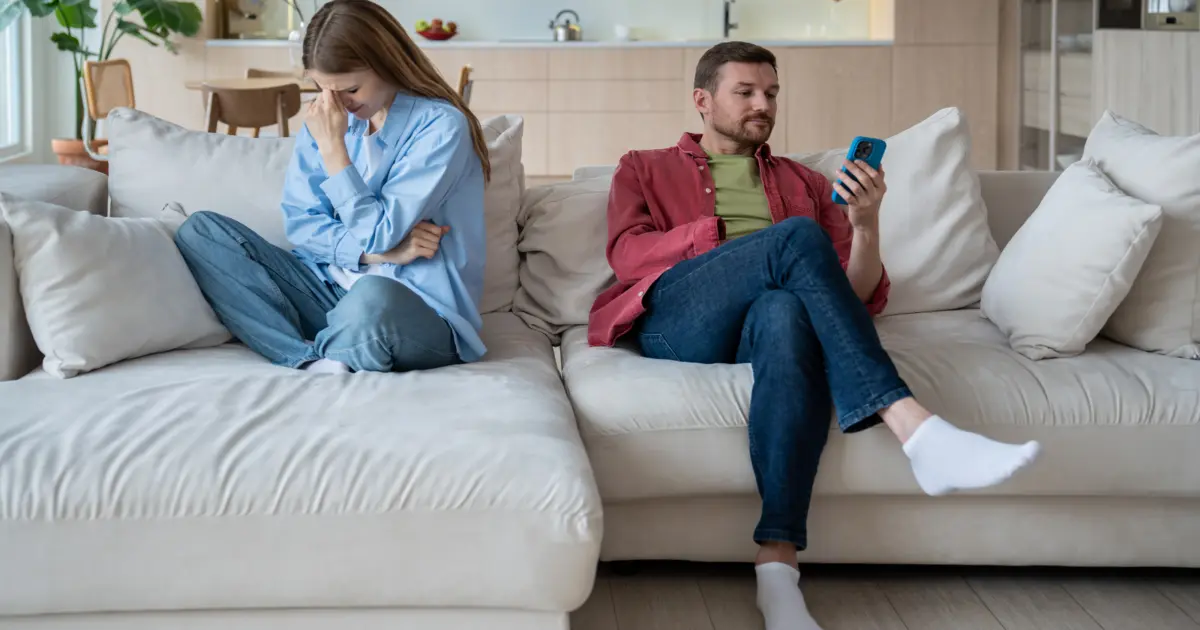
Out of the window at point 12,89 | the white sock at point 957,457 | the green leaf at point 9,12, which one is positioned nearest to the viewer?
the white sock at point 957,457

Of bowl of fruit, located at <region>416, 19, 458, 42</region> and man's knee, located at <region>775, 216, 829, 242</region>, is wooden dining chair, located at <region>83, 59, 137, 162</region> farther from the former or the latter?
man's knee, located at <region>775, 216, 829, 242</region>

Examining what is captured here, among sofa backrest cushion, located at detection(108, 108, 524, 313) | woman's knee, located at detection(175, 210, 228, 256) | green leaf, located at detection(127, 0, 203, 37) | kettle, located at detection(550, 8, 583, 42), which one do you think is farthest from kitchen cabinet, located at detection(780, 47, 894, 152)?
woman's knee, located at detection(175, 210, 228, 256)

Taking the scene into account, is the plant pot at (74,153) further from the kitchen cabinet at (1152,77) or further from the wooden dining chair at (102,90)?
the kitchen cabinet at (1152,77)

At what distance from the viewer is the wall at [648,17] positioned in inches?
283

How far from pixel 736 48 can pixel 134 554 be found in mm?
1558

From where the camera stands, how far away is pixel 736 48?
8.22 feet

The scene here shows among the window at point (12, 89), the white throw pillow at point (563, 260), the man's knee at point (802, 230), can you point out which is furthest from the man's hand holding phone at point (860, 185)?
the window at point (12, 89)

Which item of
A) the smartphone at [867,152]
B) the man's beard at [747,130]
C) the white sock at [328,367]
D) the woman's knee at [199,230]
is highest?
the man's beard at [747,130]

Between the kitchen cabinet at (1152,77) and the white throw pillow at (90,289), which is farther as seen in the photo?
the kitchen cabinet at (1152,77)

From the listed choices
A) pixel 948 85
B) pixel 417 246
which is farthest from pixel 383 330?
pixel 948 85

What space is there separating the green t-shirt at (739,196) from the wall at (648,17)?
4.85m

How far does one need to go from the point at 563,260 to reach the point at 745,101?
1.70 feet

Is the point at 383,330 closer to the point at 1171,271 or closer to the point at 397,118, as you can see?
the point at 397,118

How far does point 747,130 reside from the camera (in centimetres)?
251
